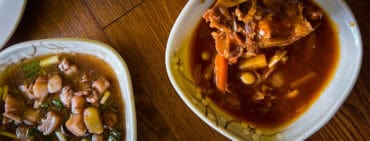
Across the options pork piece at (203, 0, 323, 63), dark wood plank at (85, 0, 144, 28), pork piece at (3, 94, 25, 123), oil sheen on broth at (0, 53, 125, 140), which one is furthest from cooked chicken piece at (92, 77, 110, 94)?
pork piece at (203, 0, 323, 63)

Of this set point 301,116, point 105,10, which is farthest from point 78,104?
point 301,116

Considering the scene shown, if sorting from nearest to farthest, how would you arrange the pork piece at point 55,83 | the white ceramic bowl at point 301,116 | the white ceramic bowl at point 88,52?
Result: the white ceramic bowl at point 301,116, the white ceramic bowl at point 88,52, the pork piece at point 55,83

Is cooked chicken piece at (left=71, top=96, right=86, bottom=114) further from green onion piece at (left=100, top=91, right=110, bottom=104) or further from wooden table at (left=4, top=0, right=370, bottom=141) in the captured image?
wooden table at (left=4, top=0, right=370, bottom=141)

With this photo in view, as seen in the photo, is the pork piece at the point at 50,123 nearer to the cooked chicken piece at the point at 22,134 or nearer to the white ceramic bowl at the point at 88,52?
the cooked chicken piece at the point at 22,134

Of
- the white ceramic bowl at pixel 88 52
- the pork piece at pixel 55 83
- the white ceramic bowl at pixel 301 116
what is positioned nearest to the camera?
the white ceramic bowl at pixel 301 116

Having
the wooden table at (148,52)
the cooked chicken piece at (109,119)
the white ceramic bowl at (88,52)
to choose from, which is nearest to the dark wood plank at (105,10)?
the wooden table at (148,52)

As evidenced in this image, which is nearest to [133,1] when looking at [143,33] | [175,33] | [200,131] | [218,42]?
[143,33]
